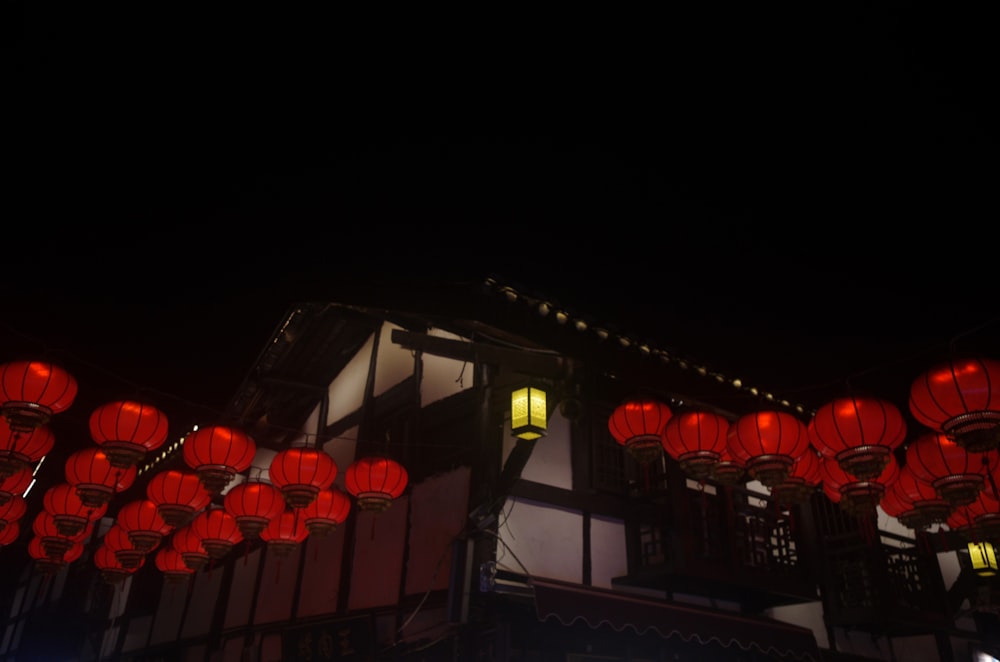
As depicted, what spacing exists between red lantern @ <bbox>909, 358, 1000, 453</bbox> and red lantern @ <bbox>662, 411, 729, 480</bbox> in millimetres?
2721

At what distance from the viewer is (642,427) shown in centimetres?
1054

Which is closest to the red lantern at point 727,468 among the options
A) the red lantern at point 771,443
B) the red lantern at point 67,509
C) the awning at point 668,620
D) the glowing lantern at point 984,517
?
the red lantern at point 771,443

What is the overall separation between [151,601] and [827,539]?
19678 millimetres

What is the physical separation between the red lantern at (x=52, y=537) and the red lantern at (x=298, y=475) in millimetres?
5766

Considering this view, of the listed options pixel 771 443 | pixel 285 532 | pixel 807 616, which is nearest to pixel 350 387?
pixel 285 532

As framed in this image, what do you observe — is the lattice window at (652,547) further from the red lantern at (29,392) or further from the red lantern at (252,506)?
the red lantern at (29,392)

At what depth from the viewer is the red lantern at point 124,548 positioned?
14398 millimetres

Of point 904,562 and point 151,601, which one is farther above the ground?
point 904,562

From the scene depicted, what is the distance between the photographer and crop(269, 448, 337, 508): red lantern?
11055 mm

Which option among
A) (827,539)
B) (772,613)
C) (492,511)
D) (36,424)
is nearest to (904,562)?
(827,539)

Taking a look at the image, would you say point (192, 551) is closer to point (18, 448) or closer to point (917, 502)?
point (18, 448)

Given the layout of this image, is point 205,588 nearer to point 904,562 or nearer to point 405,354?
point 405,354

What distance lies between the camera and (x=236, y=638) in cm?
1602

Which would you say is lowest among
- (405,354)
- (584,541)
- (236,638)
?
(236,638)
